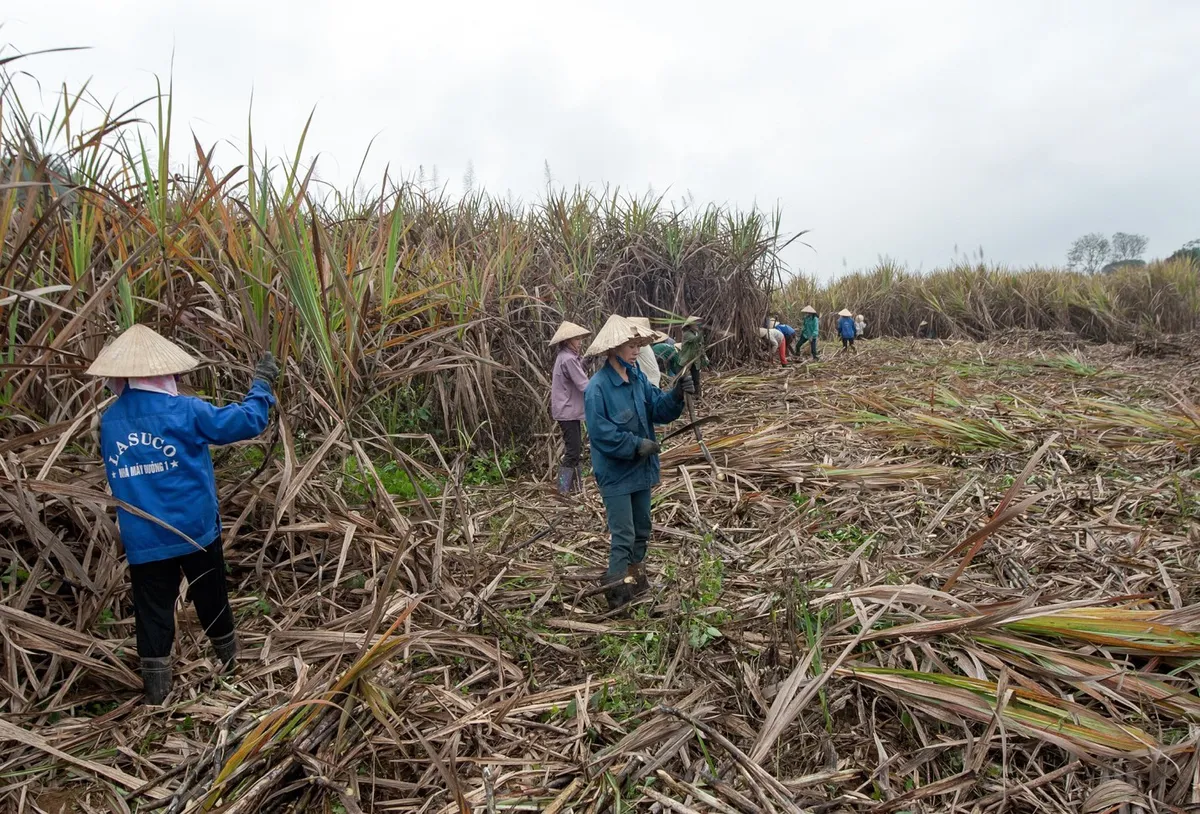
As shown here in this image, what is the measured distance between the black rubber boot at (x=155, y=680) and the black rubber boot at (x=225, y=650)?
0.18 m

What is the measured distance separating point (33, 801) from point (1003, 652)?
2.95 metres

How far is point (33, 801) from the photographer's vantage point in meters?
1.77

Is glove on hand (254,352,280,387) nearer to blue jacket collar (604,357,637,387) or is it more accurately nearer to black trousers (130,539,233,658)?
black trousers (130,539,233,658)

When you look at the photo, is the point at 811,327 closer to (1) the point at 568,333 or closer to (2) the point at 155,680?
(1) the point at 568,333

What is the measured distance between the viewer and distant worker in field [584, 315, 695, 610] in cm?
302

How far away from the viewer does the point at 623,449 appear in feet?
9.86

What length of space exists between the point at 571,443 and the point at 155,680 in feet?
9.76

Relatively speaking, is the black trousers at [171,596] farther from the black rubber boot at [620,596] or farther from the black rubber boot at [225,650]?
the black rubber boot at [620,596]

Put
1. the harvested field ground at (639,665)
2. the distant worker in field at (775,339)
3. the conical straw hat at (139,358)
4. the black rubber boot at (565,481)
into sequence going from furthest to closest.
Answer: the distant worker in field at (775,339), the black rubber boot at (565,481), the conical straw hat at (139,358), the harvested field ground at (639,665)

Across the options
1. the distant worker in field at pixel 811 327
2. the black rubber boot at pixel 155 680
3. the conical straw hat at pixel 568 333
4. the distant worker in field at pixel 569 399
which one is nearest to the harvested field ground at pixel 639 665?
the black rubber boot at pixel 155 680

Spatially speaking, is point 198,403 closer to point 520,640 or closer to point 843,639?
point 520,640

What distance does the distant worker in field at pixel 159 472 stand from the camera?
2.16 m

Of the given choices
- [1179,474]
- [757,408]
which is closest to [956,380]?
[757,408]

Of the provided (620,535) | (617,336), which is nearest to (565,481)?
(620,535)
